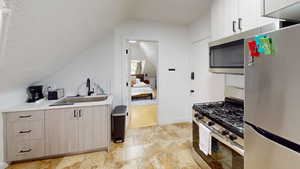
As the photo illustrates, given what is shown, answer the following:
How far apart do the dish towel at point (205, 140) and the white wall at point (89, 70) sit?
2.06 m

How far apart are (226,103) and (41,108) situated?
2.66m

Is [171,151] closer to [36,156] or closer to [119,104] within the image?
[119,104]

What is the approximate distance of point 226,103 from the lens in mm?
1989

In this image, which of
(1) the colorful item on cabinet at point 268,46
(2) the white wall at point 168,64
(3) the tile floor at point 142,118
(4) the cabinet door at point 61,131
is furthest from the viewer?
(3) the tile floor at point 142,118

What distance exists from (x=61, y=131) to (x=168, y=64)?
243 centimetres

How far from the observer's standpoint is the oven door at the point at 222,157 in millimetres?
1092

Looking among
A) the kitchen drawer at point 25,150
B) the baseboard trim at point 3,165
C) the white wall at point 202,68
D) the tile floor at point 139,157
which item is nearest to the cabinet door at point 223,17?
the white wall at point 202,68

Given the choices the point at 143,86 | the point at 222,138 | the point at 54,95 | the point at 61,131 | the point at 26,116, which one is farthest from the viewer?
the point at 143,86

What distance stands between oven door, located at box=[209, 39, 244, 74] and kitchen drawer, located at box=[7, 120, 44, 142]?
253 cm

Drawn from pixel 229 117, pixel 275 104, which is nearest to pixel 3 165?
pixel 229 117

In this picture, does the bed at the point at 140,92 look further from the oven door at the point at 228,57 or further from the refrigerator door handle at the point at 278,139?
the refrigerator door handle at the point at 278,139

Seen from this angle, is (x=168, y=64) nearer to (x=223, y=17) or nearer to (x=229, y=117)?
(x=223, y=17)

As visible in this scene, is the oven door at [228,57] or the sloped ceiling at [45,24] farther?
the oven door at [228,57]

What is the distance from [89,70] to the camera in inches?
112
